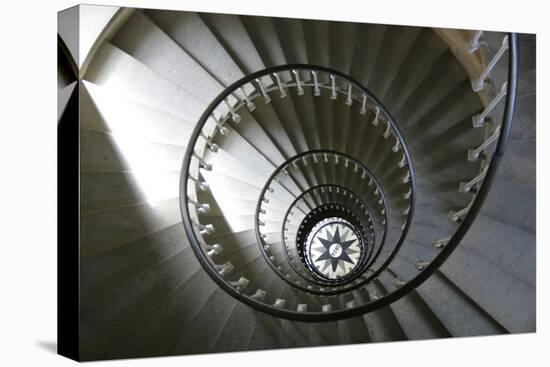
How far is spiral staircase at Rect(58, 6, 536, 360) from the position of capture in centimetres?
481

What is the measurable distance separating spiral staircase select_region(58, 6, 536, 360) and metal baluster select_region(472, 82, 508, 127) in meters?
0.02

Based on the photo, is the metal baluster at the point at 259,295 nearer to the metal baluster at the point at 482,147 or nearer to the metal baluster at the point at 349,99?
the metal baluster at the point at 349,99

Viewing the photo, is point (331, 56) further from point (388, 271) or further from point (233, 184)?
point (388, 271)

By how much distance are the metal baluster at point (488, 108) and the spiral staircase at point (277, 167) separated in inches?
1.0

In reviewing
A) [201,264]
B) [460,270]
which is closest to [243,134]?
[201,264]

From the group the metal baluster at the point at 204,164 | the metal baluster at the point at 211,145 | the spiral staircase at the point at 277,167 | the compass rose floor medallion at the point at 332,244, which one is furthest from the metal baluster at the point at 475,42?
the compass rose floor medallion at the point at 332,244

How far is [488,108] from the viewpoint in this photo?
5648mm

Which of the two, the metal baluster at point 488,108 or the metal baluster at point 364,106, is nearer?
the metal baluster at point 488,108

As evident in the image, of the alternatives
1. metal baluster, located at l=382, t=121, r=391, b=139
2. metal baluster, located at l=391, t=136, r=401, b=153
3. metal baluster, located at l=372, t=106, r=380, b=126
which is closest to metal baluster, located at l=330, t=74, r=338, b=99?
metal baluster, located at l=372, t=106, r=380, b=126

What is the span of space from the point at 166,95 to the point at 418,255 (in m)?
3.38

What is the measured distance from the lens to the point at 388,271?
23.4ft

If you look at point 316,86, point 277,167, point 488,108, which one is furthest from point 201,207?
point 488,108

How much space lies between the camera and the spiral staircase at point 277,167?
15.8ft

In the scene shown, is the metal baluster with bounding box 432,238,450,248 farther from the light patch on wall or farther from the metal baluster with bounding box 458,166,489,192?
the light patch on wall
